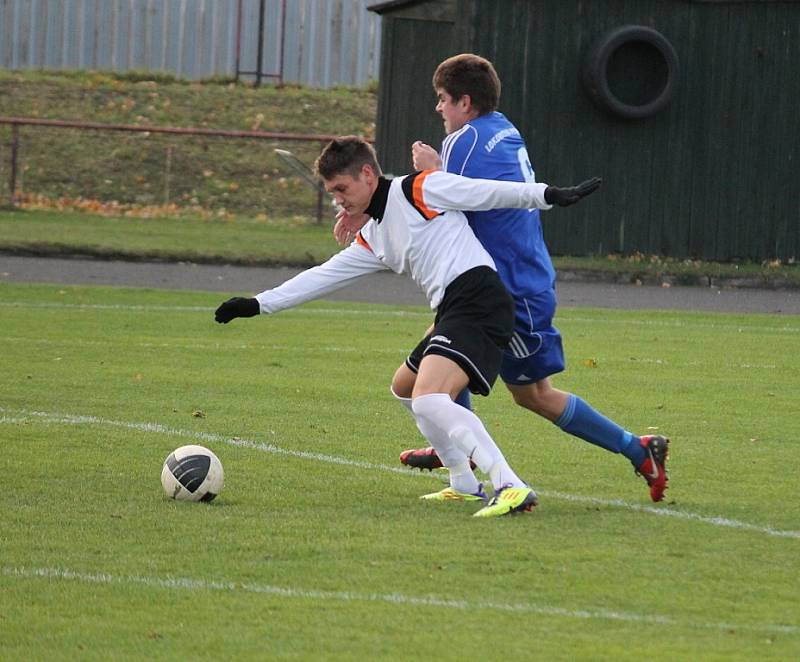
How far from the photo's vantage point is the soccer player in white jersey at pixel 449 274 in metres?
6.93

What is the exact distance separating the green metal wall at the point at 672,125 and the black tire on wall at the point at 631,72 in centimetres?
27

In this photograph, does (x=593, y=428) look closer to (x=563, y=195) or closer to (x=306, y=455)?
(x=563, y=195)

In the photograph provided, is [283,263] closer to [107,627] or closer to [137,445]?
[137,445]

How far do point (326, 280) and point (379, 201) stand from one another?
0.50m

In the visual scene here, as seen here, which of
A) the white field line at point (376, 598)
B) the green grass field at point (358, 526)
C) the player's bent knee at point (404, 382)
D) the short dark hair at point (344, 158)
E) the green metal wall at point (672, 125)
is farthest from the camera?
the green metal wall at point (672, 125)

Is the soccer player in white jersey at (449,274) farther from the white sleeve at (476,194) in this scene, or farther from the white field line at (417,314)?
the white field line at (417,314)

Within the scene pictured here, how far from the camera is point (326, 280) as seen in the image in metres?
7.44

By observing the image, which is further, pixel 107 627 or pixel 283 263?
pixel 283 263

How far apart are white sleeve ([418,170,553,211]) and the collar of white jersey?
7.3 inches

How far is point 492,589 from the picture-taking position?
5.59 m

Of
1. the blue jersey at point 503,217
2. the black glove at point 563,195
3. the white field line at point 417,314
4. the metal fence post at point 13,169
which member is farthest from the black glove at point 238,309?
the metal fence post at point 13,169

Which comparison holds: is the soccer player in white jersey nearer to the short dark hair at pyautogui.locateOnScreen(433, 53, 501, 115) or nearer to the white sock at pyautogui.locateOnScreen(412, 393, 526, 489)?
the white sock at pyautogui.locateOnScreen(412, 393, 526, 489)

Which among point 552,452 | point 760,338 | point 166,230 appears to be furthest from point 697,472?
point 166,230

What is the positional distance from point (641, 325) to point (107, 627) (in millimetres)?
11518
